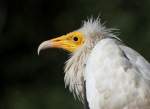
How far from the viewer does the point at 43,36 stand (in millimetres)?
21953

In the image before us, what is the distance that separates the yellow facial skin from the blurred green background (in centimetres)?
905

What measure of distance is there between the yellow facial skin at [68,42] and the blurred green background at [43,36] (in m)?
9.05

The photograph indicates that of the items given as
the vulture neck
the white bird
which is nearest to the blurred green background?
the vulture neck

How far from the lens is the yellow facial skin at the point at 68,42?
9.90 m

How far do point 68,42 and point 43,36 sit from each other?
11.9 metres

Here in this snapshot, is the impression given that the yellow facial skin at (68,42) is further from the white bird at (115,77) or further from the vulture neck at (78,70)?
the white bird at (115,77)

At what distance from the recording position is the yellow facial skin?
9.90 meters

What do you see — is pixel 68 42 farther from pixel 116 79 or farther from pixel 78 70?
pixel 116 79

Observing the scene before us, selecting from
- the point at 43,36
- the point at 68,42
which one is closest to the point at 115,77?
A: the point at 68,42

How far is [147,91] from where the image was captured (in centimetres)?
835

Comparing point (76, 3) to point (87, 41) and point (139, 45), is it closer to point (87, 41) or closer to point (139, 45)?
point (139, 45)

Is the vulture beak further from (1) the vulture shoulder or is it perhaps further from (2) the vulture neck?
(1) the vulture shoulder

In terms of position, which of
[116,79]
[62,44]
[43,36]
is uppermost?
[62,44]

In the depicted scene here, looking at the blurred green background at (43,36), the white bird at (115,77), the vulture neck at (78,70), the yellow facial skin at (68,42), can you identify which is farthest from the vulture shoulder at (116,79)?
the blurred green background at (43,36)
